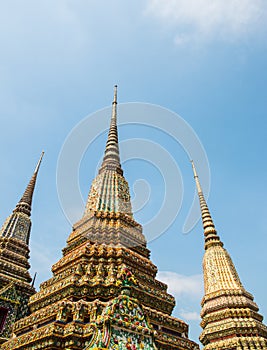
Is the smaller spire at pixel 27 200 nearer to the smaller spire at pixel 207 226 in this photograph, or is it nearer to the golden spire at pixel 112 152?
the golden spire at pixel 112 152

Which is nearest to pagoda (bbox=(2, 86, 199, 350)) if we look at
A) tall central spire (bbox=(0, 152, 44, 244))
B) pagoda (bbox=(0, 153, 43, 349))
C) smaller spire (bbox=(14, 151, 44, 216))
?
pagoda (bbox=(0, 153, 43, 349))

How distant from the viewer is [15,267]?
16.5 metres

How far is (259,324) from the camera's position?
17.9m

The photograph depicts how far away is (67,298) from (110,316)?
167 inches

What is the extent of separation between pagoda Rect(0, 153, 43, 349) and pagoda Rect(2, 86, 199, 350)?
11.3 feet

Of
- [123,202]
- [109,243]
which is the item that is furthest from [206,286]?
[109,243]

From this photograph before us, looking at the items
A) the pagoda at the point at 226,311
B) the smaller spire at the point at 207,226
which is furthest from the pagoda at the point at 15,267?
the smaller spire at the point at 207,226

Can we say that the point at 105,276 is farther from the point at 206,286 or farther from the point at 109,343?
the point at 206,286

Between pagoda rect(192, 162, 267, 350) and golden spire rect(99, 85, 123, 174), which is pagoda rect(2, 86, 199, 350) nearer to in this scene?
golden spire rect(99, 85, 123, 174)

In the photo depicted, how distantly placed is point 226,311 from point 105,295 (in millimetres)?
11996

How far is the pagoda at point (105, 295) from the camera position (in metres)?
6.31

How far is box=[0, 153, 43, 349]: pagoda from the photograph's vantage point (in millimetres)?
13938

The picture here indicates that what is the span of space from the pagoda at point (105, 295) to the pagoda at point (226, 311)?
796cm

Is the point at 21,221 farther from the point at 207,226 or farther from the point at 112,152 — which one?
the point at 207,226
